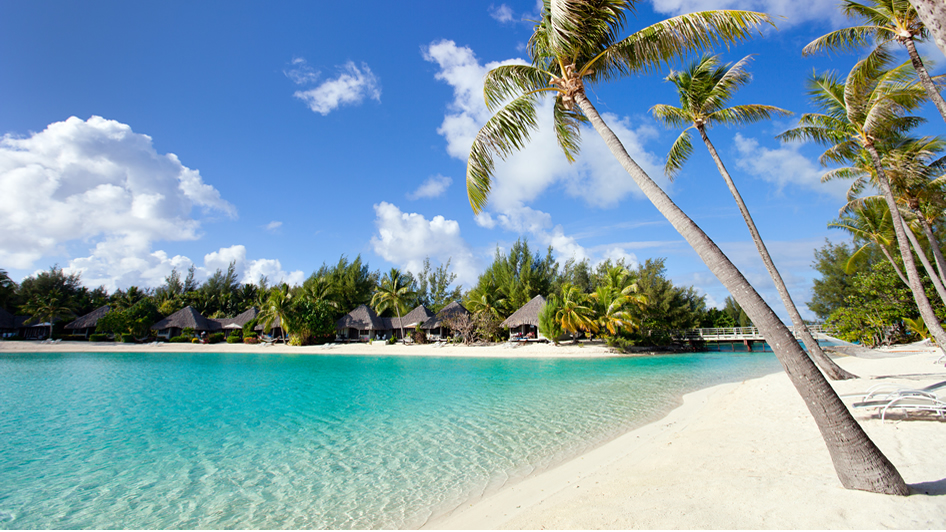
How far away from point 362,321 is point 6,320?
1109 inches

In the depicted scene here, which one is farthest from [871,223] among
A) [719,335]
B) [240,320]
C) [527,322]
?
[240,320]

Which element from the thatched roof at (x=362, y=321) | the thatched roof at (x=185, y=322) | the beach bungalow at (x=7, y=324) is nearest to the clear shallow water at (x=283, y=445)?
the thatched roof at (x=362, y=321)

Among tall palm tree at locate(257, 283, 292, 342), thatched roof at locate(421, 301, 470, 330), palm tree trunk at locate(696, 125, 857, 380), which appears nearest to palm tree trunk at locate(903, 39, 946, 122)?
palm tree trunk at locate(696, 125, 857, 380)

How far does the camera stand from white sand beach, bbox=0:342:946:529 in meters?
2.35

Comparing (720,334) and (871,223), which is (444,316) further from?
(871,223)

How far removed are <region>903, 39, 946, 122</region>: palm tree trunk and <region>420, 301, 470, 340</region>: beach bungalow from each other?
23753mm

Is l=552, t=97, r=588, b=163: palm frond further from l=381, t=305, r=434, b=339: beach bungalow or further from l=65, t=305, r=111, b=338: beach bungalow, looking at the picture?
l=65, t=305, r=111, b=338: beach bungalow

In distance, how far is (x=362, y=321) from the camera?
30.3 meters

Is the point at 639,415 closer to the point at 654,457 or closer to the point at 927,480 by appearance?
the point at 654,457

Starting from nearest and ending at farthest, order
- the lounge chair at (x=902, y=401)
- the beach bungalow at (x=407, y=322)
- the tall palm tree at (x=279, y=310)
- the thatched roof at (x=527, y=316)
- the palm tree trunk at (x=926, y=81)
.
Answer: the lounge chair at (x=902, y=401)
the palm tree trunk at (x=926, y=81)
the thatched roof at (x=527, y=316)
the tall palm tree at (x=279, y=310)
the beach bungalow at (x=407, y=322)

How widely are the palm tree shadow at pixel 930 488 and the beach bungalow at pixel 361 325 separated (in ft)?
95.7

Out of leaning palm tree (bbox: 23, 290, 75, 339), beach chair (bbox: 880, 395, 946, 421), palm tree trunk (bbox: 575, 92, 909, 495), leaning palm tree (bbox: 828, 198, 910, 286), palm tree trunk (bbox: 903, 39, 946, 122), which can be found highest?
palm tree trunk (bbox: 903, 39, 946, 122)

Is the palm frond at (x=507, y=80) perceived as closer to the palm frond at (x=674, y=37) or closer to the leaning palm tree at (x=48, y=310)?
the palm frond at (x=674, y=37)

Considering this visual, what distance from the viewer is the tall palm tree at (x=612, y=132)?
248cm
